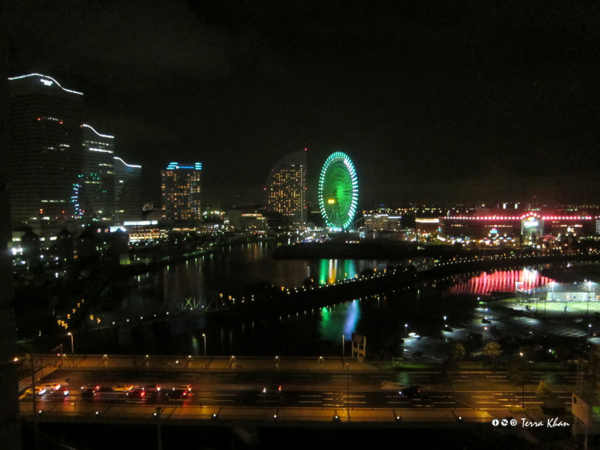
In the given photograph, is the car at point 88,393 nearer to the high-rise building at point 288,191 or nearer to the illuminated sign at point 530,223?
the illuminated sign at point 530,223

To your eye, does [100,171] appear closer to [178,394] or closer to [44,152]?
[44,152]

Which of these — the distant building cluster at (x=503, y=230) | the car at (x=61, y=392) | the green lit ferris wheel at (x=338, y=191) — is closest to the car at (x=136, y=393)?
the car at (x=61, y=392)

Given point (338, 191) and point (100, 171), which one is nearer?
point (338, 191)

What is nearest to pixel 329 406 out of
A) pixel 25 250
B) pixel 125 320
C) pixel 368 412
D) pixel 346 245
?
pixel 368 412

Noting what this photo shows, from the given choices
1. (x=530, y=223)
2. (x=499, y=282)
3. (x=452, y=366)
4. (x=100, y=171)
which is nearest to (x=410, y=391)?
(x=452, y=366)

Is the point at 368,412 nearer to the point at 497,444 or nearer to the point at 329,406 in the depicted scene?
the point at 329,406

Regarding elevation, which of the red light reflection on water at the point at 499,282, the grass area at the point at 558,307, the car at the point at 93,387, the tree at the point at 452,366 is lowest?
the red light reflection on water at the point at 499,282

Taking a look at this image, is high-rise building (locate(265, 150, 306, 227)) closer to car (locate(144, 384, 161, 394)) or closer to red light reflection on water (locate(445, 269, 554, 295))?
red light reflection on water (locate(445, 269, 554, 295))
